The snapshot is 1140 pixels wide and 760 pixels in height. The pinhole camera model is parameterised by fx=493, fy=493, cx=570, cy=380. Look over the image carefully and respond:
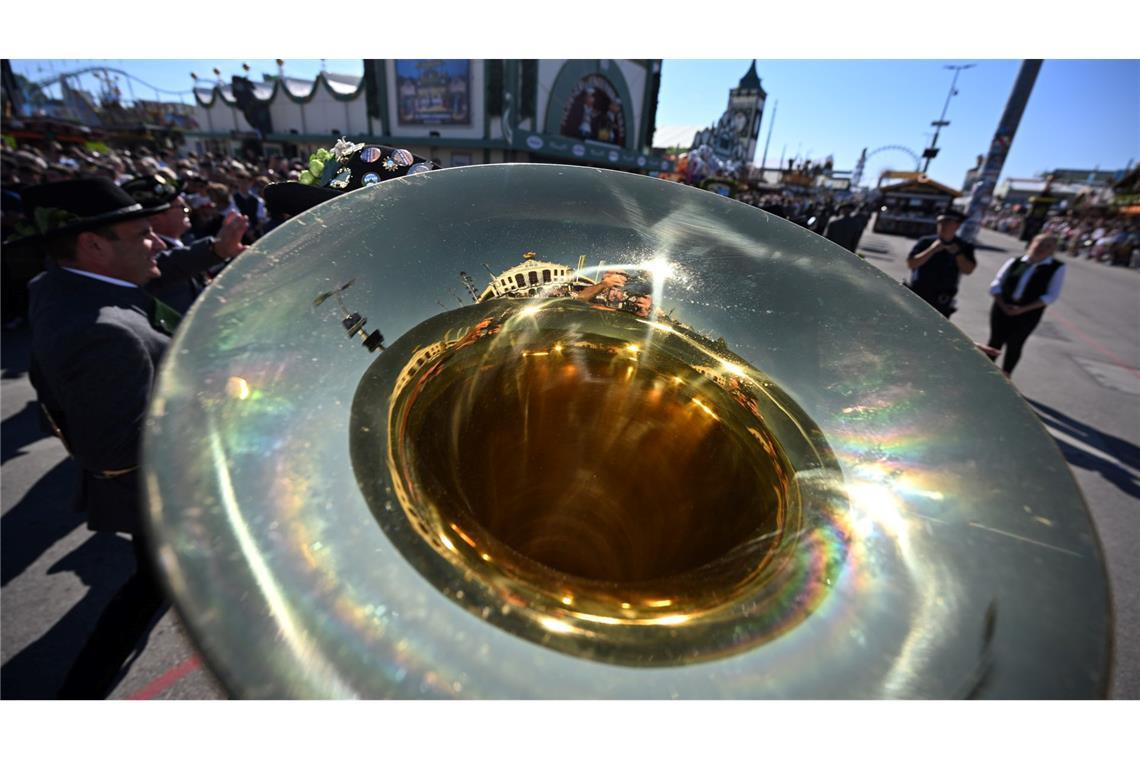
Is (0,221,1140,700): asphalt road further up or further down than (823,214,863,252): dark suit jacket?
further down

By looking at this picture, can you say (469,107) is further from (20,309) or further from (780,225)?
(780,225)

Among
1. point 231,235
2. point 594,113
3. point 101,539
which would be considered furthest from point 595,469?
point 594,113

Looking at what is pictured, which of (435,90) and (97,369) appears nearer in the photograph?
(97,369)

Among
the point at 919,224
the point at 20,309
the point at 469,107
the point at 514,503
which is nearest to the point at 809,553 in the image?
the point at 514,503

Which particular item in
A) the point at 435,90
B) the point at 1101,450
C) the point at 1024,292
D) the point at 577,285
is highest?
the point at 435,90

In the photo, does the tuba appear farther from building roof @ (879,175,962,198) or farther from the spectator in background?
building roof @ (879,175,962,198)

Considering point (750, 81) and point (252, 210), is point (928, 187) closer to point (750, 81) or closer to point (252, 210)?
point (750, 81)

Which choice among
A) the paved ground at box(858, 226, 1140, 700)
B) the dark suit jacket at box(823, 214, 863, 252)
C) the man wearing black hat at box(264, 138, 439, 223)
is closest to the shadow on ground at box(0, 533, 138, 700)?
the man wearing black hat at box(264, 138, 439, 223)
